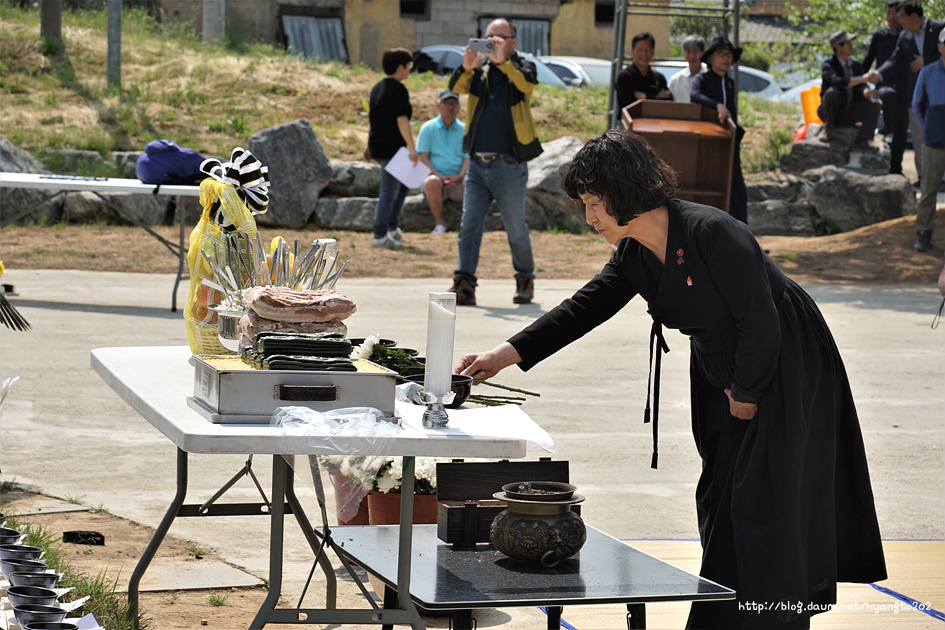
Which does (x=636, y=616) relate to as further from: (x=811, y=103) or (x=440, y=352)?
(x=811, y=103)

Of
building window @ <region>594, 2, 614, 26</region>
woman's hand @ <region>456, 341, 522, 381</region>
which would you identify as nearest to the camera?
woman's hand @ <region>456, 341, 522, 381</region>

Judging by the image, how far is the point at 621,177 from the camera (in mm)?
2936

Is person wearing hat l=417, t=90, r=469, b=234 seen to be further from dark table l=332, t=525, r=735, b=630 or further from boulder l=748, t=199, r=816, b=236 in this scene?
dark table l=332, t=525, r=735, b=630

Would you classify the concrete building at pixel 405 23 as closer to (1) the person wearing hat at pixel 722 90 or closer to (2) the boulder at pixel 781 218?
(2) the boulder at pixel 781 218

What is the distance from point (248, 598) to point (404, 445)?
5.31 ft

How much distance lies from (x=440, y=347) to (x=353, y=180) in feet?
44.7

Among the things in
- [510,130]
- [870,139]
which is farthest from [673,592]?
[870,139]

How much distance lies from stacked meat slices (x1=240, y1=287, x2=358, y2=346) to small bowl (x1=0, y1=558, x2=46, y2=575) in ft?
2.87

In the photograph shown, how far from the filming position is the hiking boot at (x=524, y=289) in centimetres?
984

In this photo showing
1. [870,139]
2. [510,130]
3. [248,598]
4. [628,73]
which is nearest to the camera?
[248,598]

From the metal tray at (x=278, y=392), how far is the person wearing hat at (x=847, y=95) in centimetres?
1438

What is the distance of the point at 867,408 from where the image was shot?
671 cm

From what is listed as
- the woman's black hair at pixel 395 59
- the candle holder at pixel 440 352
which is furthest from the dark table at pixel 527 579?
the woman's black hair at pixel 395 59

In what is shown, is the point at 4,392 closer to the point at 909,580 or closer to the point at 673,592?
the point at 673,592
